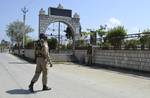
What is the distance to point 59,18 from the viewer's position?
116 ft

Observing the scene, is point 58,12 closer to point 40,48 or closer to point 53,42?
point 53,42

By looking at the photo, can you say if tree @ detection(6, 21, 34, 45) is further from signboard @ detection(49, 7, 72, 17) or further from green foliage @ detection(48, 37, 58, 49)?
signboard @ detection(49, 7, 72, 17)

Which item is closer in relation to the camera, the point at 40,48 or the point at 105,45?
the point at 40,48

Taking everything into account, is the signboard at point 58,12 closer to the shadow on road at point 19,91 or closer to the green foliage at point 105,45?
the green foliage at point 105,45

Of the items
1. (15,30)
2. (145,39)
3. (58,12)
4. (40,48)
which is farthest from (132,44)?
(15,30)

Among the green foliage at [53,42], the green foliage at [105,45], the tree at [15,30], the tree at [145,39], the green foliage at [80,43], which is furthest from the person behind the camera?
the tree at [15,30]

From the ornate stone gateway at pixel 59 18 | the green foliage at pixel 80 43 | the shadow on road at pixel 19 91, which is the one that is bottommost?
the shadow on road at pixel 19 91

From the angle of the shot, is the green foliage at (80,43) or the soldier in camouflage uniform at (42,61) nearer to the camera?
the soldier in camouflage uniform at (42,61)

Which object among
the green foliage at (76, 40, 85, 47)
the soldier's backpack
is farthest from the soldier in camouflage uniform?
the green foliage at (76, 40, 85, 47)

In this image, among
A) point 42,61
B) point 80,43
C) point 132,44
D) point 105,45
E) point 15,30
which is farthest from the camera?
point 15,30

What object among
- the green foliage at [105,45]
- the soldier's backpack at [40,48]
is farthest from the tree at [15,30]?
the soldier's backpack at [40,48]

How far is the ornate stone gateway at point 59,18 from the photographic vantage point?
3491 cm

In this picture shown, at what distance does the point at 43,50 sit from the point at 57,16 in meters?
24.9

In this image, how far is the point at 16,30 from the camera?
294ft
